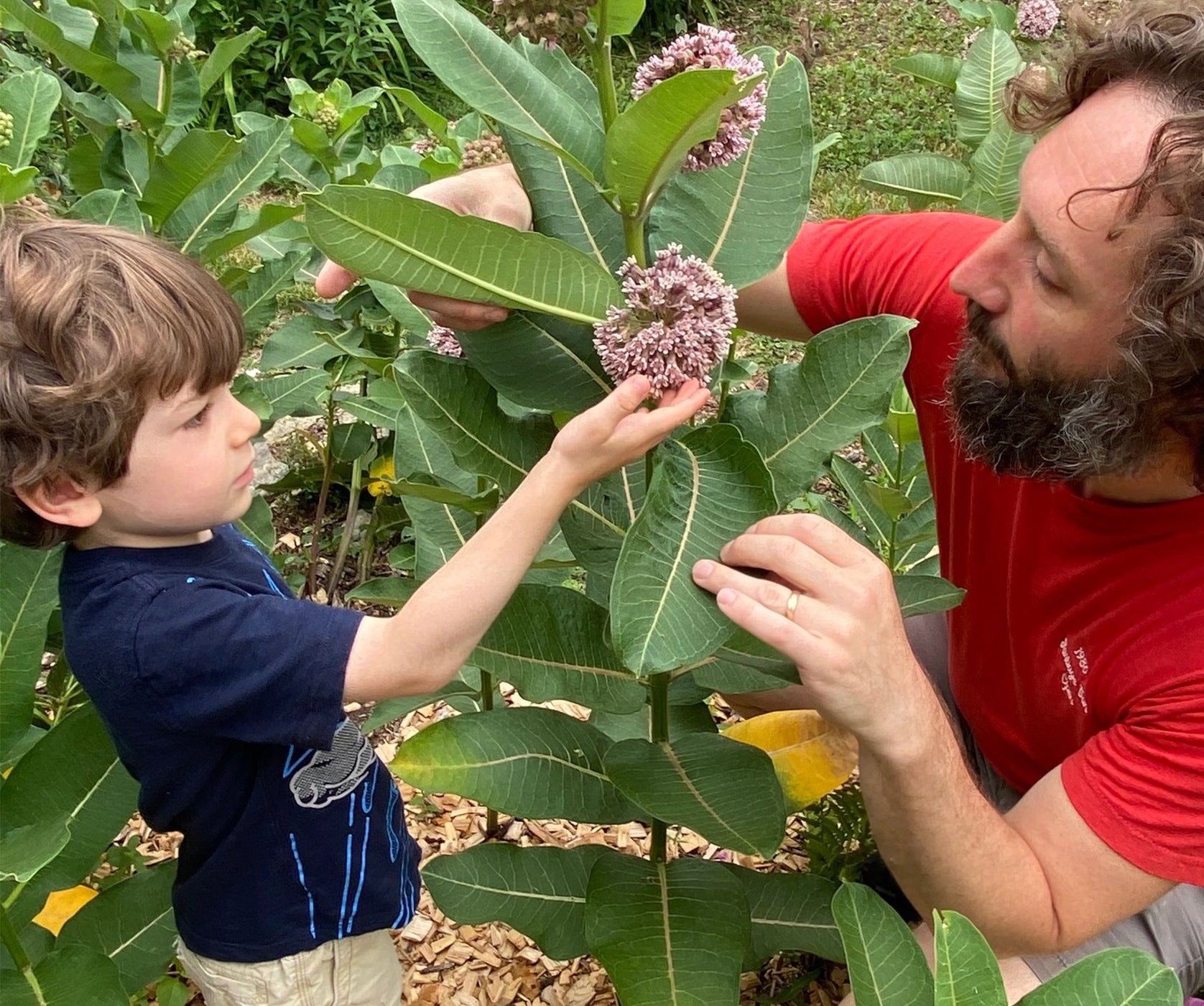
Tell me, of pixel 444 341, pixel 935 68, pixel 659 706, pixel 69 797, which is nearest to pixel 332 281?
pixel 444 341

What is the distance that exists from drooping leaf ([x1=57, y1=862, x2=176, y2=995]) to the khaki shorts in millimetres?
46

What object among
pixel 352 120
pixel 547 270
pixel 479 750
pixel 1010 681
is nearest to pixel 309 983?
pixel 479 750

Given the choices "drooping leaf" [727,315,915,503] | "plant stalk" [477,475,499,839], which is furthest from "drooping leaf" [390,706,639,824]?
"drooping leaf" [727,315,915,503]

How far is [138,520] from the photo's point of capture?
1302 millimetres

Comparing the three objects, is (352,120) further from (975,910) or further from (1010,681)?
(975,910)

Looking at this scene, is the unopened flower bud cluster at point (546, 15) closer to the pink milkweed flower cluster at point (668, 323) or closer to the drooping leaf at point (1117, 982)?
the pink milkweed flower cluster at point (668, 323)

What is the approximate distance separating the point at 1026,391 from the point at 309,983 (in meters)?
1.37

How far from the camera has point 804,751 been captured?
180 centimetres

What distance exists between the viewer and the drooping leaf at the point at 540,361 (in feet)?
3.85

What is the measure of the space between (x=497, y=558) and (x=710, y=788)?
1.45 feet

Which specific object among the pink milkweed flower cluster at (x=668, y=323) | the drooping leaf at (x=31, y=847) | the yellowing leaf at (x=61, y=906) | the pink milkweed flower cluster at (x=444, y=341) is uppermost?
the pink milkweed flower cluster at (x=668, y=323)

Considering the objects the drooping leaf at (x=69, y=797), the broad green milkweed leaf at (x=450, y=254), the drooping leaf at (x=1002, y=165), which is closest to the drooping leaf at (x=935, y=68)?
the drooping leaf at (x=1002, y=165)

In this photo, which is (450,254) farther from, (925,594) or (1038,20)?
(1038,20)

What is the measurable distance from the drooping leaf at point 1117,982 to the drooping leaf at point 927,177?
1699mm
